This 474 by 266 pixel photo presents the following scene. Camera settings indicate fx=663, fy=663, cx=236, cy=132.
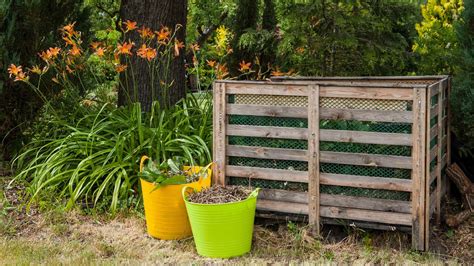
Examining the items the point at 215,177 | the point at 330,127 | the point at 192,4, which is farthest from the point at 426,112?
the point at 192,4

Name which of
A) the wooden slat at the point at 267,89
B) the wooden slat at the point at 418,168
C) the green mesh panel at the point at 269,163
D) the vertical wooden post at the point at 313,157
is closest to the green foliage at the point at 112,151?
the green mesh panel at the point at 269,163

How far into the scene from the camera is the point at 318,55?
671 centimetres

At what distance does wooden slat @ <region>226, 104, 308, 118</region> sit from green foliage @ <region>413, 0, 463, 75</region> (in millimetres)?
1582

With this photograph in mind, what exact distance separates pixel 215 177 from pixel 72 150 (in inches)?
54.7

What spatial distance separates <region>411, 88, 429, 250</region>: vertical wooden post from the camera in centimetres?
405

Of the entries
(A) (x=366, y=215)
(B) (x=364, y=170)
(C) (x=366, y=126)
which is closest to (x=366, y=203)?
(A) (x=366, y=215)

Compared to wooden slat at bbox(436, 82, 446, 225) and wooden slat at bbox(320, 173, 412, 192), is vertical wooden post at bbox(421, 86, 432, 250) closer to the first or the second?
wooden slat at bbox(320, 173, 412, 192)

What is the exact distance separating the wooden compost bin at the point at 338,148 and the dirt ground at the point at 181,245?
0.15 m

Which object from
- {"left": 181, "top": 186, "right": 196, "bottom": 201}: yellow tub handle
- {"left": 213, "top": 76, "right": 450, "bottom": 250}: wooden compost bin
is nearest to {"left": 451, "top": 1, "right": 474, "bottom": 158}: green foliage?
{"left": 213, "top": 76, "right": 450, "bottom": 250}: wooden compost bin

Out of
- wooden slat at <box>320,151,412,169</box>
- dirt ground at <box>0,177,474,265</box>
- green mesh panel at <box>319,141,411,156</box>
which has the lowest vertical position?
dirt ground at <box>0,177,474,265</box>

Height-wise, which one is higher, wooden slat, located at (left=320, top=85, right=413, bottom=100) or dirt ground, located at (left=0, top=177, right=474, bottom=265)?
wooden slat, located at (left=320, top=85, right=413, bottom=100)

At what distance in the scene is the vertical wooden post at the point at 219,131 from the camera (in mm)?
4637

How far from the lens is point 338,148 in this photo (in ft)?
14.5

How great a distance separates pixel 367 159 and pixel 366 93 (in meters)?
0.43
